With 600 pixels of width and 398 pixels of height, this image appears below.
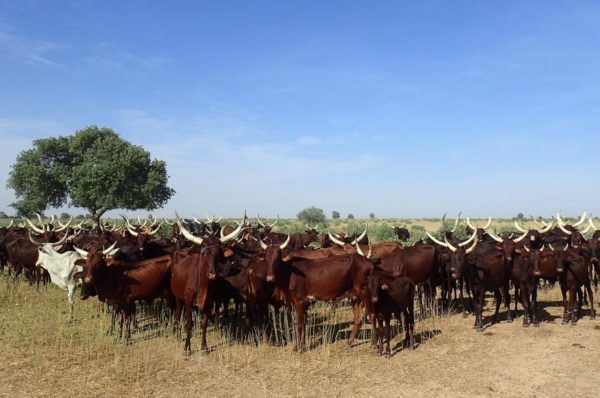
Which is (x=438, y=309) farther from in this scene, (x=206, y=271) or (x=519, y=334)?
(x=206, y=271)

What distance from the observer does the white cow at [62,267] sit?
449 inches

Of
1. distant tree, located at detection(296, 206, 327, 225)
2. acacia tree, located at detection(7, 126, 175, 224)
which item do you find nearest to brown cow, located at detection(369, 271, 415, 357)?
acacia tree, located at detection(7, 126, 175, 224)

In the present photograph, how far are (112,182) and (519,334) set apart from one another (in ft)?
105

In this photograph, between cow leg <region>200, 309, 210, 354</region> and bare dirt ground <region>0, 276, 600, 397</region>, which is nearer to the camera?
bare dirt ground <region>0, 276, 600, 397</region>

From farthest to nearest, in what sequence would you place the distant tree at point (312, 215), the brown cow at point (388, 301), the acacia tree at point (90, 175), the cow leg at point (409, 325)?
1. the distant tree at point (312, 215)
2. the acacia tree at point (90, 175)
3. the cow leg at point (409, 325)
4. the brown cow at point (388, 301)

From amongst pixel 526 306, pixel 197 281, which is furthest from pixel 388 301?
pixel 526 306

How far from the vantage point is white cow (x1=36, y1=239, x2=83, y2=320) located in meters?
11.4

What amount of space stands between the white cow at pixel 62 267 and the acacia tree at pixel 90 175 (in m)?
24.6

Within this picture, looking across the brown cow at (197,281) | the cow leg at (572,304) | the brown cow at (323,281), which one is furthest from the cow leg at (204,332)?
the cow leg at (572,304)

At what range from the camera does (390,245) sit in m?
12.6

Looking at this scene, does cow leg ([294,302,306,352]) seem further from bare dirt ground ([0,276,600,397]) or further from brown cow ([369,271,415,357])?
brown cow ([369,271,415,357])

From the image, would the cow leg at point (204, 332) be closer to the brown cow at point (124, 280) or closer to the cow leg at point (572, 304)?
the brown cow at point (124, 280)

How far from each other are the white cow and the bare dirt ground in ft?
4.00

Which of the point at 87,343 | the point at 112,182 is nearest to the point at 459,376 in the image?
the point at 87,343
